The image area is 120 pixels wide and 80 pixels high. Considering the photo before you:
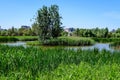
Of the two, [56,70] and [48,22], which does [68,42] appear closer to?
[48,22]

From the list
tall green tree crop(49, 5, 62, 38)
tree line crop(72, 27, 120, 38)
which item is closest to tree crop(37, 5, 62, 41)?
tall green tree crop(49, 5, 62, 38)

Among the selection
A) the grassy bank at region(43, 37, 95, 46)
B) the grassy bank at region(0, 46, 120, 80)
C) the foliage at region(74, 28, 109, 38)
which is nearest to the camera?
the grassy bank at region(0, 46, 120, 80)

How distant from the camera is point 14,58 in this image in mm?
13047

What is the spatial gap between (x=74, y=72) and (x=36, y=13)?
44.0 m

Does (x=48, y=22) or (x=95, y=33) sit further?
(x=95, y=33)

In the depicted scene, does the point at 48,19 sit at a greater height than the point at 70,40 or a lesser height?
greater

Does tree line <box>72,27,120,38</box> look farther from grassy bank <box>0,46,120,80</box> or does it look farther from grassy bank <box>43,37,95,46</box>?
grassy bank <box>0,46,120,80</box>

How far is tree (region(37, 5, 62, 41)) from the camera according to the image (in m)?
52.2

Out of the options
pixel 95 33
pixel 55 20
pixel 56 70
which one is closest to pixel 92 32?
pixel 95 33

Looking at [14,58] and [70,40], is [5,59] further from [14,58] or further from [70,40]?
[70,40]

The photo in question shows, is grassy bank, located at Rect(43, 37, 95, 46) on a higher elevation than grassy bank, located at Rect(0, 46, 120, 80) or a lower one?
lower

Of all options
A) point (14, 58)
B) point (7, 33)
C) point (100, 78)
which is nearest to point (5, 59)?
point (14, 58)

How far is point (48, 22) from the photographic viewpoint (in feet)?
173

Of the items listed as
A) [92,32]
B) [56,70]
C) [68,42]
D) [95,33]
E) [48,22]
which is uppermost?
[48,22]
